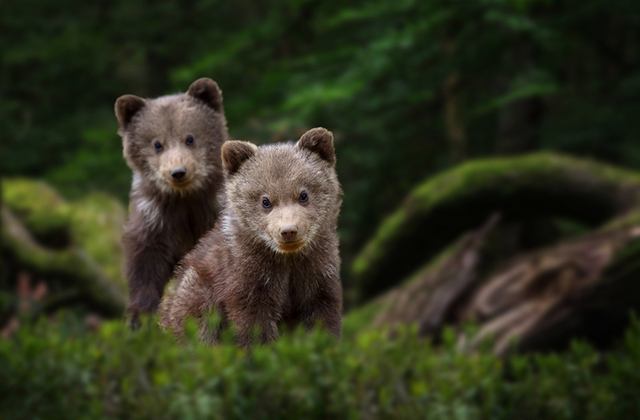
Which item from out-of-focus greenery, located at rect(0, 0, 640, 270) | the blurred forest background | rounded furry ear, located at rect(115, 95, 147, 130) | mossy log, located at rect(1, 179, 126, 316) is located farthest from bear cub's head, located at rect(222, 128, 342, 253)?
mossy log, located at rect(1, 179, 126, 316)

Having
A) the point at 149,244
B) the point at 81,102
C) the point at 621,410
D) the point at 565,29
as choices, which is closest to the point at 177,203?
the point at 149,244

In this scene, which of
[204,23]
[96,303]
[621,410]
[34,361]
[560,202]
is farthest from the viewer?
[204,23]

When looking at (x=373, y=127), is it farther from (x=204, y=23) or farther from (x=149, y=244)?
(x=149, y=244)

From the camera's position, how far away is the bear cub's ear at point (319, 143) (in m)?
1.44

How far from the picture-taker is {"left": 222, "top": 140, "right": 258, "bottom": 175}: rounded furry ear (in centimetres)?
143

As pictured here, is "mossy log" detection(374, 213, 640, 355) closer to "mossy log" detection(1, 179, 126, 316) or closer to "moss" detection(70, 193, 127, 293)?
"moss" detection(70, 193, 127, 293)

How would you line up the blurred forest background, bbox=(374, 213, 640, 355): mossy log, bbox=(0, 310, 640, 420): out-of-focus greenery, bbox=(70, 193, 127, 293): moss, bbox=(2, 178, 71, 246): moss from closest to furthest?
1. bbox=(0, 310, 640, 420): out-of-focus greenery
2. the blurred forest background
3. bbox=(374, 213, 640, 355): mossy log
4. bbox=(70, 193, 127, 293): moss
5. bbox=(2, 178, 71, 246): moss

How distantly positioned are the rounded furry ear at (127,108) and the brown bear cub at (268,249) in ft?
1.27

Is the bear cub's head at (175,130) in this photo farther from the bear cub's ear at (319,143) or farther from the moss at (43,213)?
the moss at (43,213)

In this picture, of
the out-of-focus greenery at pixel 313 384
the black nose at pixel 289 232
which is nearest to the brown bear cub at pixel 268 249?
the black nose at pixel 289 232

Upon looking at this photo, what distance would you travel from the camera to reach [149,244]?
6.07ft

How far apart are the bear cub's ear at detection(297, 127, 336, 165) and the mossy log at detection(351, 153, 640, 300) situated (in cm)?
782

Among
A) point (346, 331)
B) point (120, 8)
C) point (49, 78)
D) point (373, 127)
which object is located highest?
point (120, 8)

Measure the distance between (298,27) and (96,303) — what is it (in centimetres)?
581
